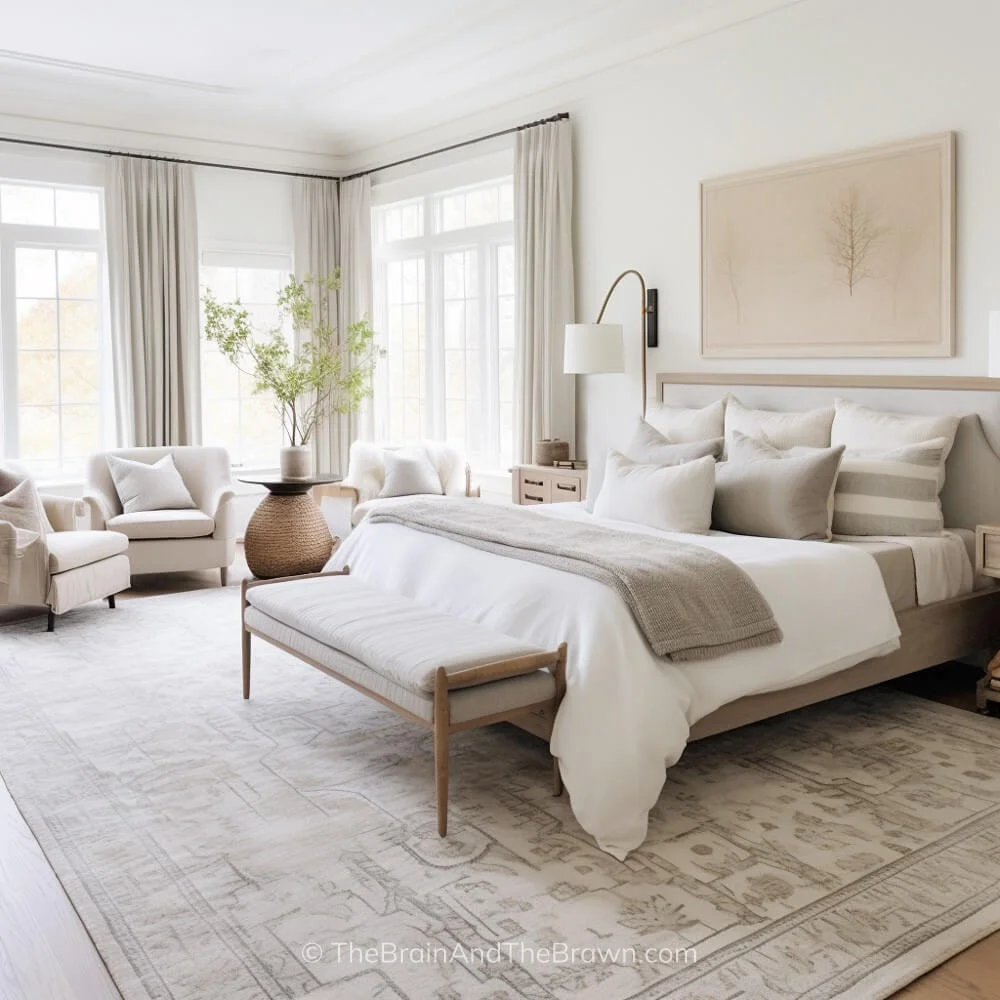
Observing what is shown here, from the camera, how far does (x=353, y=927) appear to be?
2.52 metres

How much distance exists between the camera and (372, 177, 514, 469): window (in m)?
7.22

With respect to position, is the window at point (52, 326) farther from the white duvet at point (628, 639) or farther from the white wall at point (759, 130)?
the white duvet at point (628, 639)

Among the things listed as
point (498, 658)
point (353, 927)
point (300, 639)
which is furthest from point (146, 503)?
point (353, 927)

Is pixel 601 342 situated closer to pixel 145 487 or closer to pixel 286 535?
pixel 286 535

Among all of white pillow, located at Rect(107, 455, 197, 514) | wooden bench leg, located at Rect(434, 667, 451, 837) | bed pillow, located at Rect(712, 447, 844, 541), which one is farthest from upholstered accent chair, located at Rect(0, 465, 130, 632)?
bed pillow, located at Rect(712, 447, 844, 541)

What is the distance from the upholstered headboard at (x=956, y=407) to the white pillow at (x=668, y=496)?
2.94ft

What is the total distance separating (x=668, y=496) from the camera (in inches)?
169

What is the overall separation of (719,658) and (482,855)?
36.7 inches

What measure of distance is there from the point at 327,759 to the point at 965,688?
2627 mm

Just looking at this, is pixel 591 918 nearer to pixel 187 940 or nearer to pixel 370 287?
pixel 187 940

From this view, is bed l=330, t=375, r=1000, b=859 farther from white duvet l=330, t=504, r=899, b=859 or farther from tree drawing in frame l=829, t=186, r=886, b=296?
tree drawing in frame l=829, t=186, r=886, b=296

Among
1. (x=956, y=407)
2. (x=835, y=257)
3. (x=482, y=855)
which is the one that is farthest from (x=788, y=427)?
(x=482, y=855)

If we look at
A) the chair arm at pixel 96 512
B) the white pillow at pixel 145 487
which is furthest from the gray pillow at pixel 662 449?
the chair arm at pixel 96 512

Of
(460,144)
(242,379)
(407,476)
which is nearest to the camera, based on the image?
(407,476)
